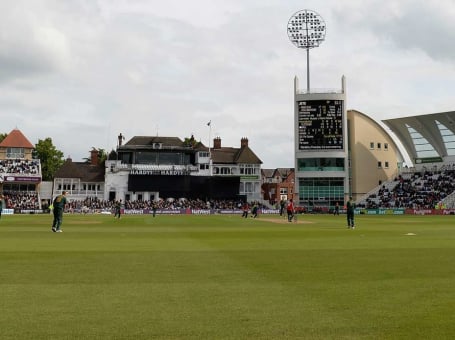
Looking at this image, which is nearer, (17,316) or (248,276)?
(17,316)

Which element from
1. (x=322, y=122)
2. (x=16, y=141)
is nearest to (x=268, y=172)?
(x=322, y=122)

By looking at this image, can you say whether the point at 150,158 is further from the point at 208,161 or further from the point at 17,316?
the point at 17,316

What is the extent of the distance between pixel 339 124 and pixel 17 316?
70825 millimetres

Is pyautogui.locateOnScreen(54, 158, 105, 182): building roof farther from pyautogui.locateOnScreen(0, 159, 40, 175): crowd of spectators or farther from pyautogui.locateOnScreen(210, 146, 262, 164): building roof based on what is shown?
pyautogui.locateOnScreen(210, 146, 262, 164): building roof

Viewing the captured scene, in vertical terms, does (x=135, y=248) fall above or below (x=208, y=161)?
below

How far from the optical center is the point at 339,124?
73.6 metres

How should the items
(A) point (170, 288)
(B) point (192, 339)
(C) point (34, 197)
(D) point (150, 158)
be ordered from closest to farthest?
(B) point (192, 339) < (A) point (170, 288) < (C) point (34, 197) < (D) point (150, 158)

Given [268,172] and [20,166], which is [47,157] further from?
[268,172]

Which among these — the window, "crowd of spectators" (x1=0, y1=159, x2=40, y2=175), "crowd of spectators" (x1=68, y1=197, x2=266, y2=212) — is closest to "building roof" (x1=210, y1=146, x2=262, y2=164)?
"crowd of spectators" (x1=68, y1=197, x2=266, y2=212)

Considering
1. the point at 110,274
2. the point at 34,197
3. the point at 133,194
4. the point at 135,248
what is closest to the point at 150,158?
the point at 133,194

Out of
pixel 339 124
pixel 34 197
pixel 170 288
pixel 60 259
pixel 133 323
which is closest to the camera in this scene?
pixel 133 323

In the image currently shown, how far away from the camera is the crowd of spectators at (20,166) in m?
82.8

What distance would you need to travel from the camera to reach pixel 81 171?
293 ft

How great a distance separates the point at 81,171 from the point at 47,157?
1092 centimetres
